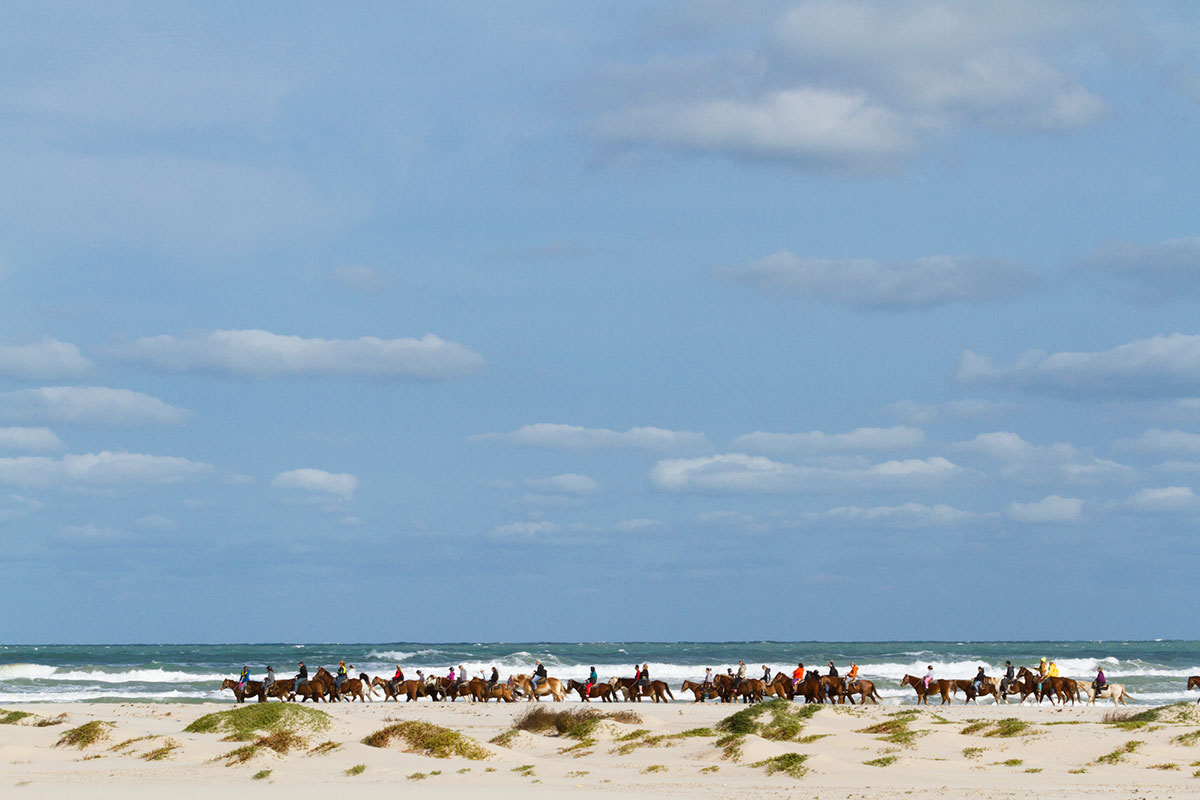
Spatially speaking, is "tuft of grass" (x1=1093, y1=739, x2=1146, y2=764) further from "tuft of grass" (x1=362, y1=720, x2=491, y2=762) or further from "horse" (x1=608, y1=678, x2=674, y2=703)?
"horse" (x1=608, y1=678, x2=674, y2=703)

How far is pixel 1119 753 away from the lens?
22.7 meters

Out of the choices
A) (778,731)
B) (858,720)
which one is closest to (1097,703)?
(858,720)

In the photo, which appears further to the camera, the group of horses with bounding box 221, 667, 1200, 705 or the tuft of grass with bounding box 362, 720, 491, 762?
the group of horses with bounding box 221, 667, 1200, 705

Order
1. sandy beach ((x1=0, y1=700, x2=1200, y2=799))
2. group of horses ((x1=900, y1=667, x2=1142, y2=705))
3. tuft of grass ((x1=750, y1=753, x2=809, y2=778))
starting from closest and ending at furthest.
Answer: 1. sandy beach ((x1=0, y1=700, x2=1200, y2=799))
2. tuft of grass ((x1=750, y1=753, x2=809, y2=778))
3. group of horses ((x1=900, y1=667, x2=1142, y2=705))

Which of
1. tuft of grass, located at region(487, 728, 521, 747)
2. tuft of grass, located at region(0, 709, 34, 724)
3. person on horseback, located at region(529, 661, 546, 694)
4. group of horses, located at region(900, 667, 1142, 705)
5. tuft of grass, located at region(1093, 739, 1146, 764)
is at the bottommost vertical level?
tuft of grass, located at region(1093, 739, 1146, 764)

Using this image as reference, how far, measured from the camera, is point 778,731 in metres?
26.0

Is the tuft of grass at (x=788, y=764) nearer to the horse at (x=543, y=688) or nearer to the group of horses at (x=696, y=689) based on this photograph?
the group of horses at (x=696, y=689)

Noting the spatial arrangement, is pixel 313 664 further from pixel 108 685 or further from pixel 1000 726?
pixel 1000 726

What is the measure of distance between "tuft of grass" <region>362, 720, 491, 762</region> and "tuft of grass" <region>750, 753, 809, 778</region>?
189 inches

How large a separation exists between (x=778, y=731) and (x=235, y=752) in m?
10.2

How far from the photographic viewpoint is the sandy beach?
19.2 m

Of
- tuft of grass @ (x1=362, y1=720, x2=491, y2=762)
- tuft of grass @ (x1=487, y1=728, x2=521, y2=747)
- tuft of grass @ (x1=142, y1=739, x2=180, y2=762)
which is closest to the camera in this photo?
tuft of grass @ (x1=142, y1=739, x2=180, y2=762)

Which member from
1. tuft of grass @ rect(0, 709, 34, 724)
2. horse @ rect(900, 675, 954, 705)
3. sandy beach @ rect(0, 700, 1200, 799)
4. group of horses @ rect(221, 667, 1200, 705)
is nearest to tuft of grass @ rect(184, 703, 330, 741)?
Answer: sandy beach @ rect(0, 700, 1200, 799)

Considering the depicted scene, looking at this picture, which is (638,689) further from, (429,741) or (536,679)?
(429,741)
